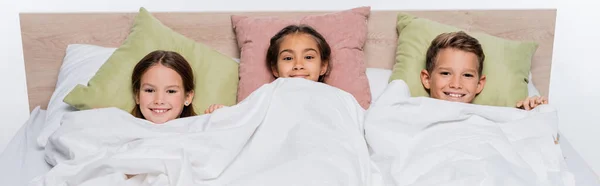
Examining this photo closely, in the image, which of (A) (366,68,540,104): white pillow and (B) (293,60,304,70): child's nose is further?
(A) (366,68,540,104): white pillow

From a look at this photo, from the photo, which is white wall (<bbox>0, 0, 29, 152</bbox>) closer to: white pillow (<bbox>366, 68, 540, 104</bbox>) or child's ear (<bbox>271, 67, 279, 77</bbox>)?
child's ear (<bbox>271, 67, 279, 77</bbox>)

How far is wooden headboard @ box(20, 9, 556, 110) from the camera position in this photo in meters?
2.41

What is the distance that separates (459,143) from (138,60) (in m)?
1.02

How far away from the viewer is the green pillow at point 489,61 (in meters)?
2.13

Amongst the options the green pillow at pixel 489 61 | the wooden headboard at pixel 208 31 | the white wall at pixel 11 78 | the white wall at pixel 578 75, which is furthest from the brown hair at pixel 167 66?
the white wall at pixel 578 75

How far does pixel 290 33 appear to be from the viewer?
84.1 inches

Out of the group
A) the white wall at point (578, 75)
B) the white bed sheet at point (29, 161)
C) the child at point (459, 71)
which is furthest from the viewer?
the white wall at point (578, 75)

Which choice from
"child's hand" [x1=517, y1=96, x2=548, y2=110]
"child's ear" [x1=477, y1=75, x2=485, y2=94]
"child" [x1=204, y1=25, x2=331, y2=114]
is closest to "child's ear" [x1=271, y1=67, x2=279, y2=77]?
"child" [x1=204, y1=25, x2=331, y2=114]

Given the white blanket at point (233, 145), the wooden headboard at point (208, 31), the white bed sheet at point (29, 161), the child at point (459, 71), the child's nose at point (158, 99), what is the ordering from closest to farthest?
the white blanket at point (233, 145) < the white bed sheet at point (29, 161) < the child's nose at point (158, 99) < the child at point (459, 71) < the wooden headboard at point (208, 31)

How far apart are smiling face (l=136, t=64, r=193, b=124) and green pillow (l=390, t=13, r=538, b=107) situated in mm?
702

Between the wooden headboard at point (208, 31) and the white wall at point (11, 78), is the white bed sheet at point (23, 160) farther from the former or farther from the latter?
the white wall at point (11, 78)

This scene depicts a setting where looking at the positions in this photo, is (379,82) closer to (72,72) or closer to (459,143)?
(459,143)

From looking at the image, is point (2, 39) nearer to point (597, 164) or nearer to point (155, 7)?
point (155, 7)

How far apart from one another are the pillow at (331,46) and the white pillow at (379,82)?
0.07 metres
